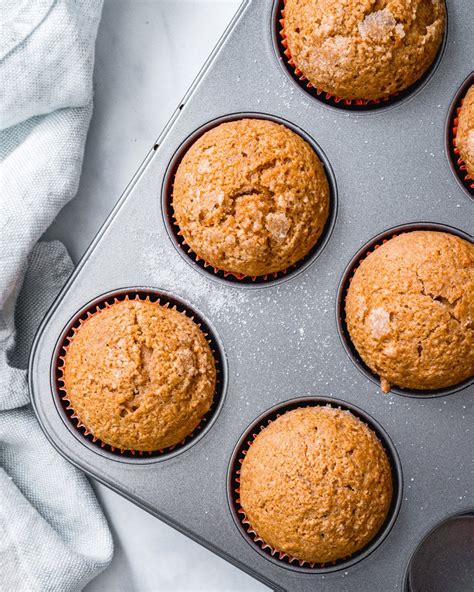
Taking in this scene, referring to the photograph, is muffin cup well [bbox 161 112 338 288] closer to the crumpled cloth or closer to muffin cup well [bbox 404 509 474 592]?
the crumpled cloth

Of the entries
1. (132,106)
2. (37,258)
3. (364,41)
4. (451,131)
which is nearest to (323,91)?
(364,41)

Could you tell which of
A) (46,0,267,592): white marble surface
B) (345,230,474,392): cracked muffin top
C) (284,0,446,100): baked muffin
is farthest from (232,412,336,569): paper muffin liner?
(284,0,446,100): baked muffin

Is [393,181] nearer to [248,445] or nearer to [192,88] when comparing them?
[192,88]

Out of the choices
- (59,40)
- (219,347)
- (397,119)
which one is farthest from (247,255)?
(59,40)

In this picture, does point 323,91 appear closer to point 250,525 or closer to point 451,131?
point 451,131

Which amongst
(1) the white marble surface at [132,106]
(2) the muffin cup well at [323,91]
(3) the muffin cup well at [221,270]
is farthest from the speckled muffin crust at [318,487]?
(2) the muffin cup well at [323,91]

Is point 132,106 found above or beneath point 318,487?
above
